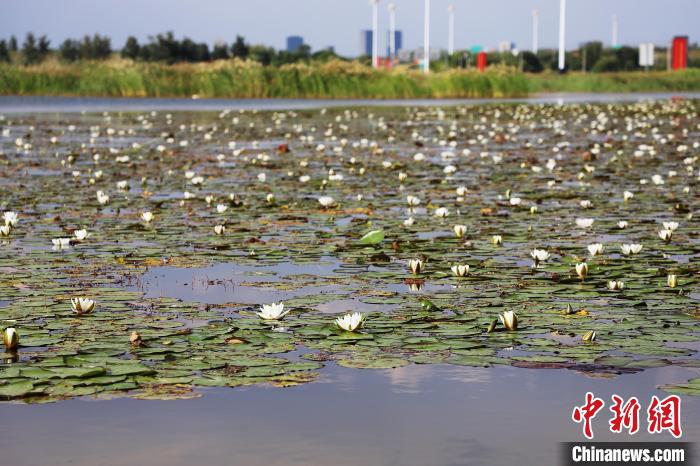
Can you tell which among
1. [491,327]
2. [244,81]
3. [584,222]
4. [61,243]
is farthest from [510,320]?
[244,81]

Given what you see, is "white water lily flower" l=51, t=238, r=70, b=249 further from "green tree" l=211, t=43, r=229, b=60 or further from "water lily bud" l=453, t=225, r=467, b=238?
"green tree" l=211, t=43, r=229, b=60

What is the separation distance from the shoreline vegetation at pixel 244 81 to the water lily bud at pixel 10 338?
5022 cm

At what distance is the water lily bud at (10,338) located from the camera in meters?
6.15

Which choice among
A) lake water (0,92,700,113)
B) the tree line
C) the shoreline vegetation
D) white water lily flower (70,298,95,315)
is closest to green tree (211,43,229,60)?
the tree line

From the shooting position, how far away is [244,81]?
55.8 m

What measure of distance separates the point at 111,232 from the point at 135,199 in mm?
3045

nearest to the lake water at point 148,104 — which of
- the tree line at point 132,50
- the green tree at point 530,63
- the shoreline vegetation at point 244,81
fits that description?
the shoreline vegetation at point 244,81

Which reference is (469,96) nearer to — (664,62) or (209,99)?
(209,99)

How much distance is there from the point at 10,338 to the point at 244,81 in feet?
165

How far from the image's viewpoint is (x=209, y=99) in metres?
55.8

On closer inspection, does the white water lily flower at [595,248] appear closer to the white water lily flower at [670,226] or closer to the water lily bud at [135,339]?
the white water lily flower at [670,226]

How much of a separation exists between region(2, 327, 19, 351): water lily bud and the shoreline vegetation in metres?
50.2

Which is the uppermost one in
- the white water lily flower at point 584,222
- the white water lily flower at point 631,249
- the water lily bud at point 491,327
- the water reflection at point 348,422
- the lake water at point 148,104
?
the lake water at point 148,104

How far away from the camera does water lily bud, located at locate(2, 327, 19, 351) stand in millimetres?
6152
